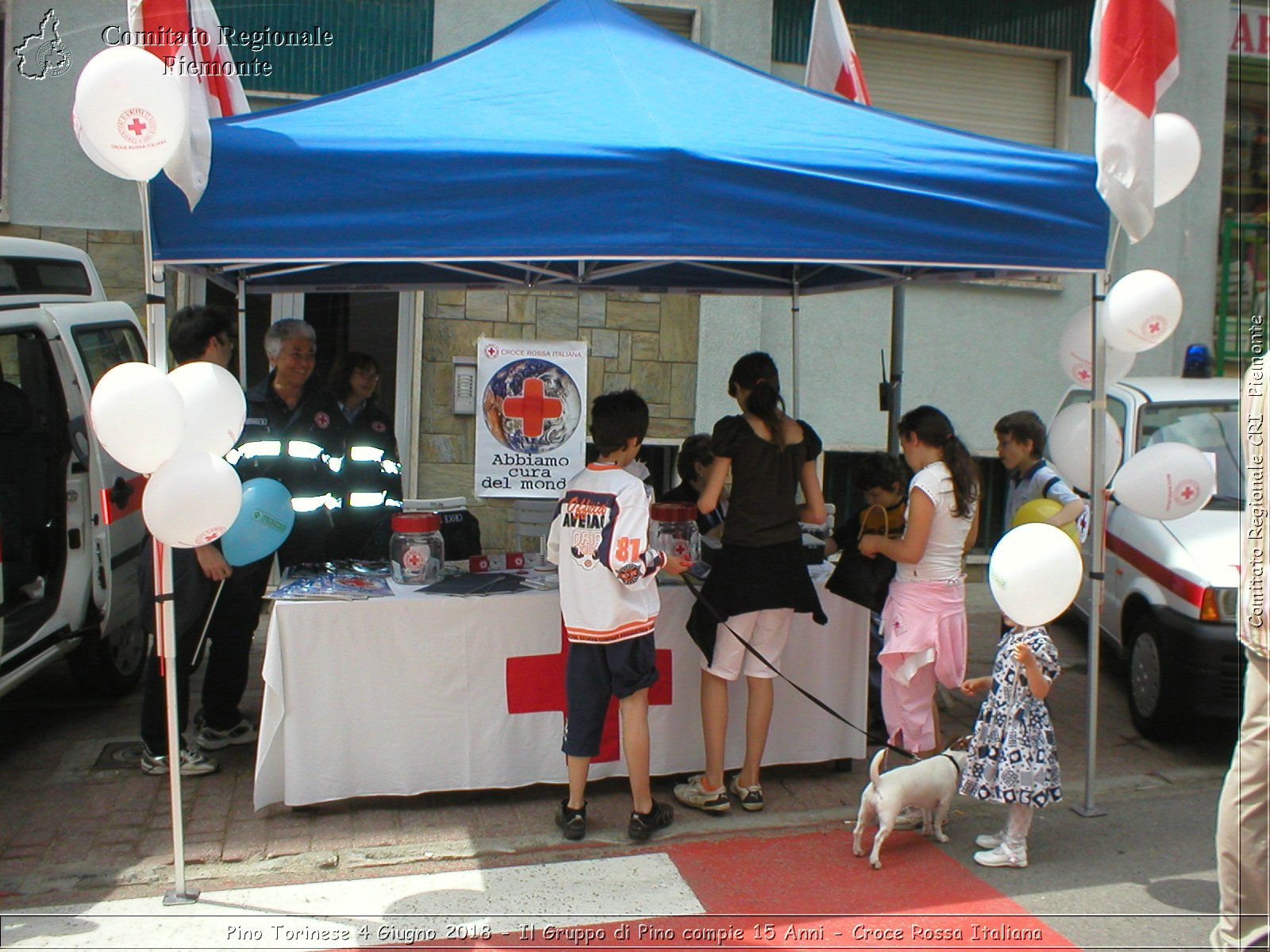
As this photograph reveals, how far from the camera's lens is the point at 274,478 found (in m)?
4.65

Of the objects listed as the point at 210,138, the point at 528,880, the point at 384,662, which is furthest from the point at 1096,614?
the point at 210,138

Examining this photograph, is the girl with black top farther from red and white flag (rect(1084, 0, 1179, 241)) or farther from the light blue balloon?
the light blue balloon

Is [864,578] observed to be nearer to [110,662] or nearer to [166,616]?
[166,616]

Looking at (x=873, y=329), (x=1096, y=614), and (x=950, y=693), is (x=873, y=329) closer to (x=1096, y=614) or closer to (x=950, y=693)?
(x=950, y=693)

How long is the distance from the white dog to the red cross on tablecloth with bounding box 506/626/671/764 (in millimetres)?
906

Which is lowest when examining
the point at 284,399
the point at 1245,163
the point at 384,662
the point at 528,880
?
the point at 528,880

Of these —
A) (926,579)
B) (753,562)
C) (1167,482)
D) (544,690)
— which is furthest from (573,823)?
(1167,482)

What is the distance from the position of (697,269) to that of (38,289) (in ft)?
10.4

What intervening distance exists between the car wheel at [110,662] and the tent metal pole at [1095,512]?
4117 millimetres

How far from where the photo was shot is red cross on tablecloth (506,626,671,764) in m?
4.20

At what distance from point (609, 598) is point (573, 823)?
0.84m

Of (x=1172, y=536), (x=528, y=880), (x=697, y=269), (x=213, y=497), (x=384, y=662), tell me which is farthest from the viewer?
(x=697, y=269)

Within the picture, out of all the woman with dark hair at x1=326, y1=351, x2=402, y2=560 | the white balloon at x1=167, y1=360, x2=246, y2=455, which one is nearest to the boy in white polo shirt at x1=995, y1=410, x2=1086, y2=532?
the woman with dark hair at x1=326, y1=351, x2=402, y2=560

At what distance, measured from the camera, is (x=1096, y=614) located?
4164 millimetres
